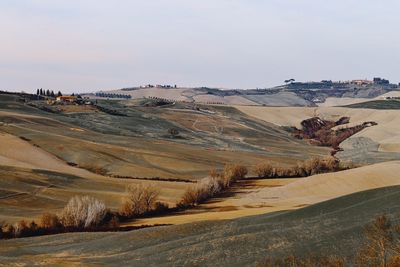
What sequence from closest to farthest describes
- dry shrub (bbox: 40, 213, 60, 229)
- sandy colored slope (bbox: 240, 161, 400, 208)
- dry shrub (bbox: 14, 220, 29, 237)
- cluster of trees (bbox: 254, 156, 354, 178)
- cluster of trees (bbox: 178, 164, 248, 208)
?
1. dry shrub (bbox: 14, 220, 29, 237)
2. dry shrub (bbox: 40, 213, 60, 229)
3. cluster of trees (bbox: 178, 164, 248, 208)
4. sandy colored slope (bbox: 240, 161, 400, 208)
5. cluster of trees (bbox: 254, 156, 354, 178)

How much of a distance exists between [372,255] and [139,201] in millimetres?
44678

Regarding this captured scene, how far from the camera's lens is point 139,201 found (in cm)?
7000

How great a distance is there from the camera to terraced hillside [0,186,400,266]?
34562 mm

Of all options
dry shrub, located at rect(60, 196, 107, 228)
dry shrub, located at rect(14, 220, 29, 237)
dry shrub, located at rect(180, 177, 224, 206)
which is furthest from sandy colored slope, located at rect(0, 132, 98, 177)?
dry shrub, located at rect(14, 220, 29, 237)

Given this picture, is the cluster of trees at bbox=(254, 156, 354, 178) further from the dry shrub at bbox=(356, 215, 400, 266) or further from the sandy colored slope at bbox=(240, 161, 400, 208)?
the dry shrub at bbox=(356, 215, 400, 266)

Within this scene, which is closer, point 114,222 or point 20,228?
point 20,228

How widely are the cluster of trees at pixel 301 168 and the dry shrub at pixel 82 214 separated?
47.2 m

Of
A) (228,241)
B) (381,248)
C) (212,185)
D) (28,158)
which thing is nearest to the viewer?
(381,248)

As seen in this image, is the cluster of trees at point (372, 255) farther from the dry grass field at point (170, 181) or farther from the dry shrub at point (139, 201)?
the dry shrub at point (139, 201)

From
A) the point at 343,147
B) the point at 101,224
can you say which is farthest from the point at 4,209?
the point at 343,147

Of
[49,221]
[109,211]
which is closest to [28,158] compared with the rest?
[109,211]

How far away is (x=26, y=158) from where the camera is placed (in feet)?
321

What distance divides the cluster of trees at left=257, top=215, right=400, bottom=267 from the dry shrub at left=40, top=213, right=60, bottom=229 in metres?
32.5

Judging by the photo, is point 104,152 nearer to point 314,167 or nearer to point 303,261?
point 314,167
